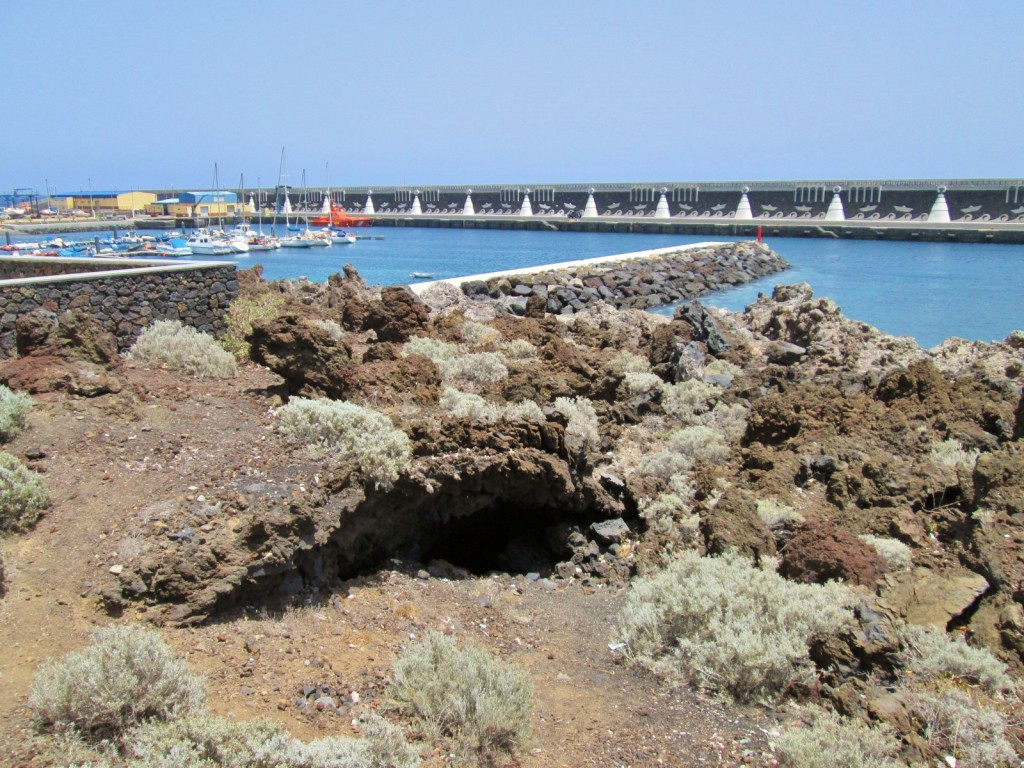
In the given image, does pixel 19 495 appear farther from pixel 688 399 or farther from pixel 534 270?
pixel 534 270

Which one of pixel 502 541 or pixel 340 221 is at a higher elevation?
pixel 340 221

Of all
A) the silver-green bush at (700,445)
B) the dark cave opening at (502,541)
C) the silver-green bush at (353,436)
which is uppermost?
the silver-green bush at (353,436)

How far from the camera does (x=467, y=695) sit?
182 inches

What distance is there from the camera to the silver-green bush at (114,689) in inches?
154

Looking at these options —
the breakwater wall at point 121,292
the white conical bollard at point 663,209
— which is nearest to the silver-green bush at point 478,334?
the breakwater wall at point 121,292

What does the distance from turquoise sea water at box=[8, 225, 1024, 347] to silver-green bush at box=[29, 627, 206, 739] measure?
71.5ft

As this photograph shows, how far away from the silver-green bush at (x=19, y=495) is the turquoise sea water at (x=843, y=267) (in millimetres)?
21351

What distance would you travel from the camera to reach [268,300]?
50.6 ft

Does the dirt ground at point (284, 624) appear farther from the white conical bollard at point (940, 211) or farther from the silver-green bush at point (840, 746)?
the white conical bollard at point (940, 211)

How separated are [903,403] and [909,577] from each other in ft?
18.2

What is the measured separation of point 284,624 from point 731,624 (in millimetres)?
2958

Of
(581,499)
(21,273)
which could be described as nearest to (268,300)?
(21,273)

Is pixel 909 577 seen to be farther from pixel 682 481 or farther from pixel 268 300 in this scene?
pixel 268 300

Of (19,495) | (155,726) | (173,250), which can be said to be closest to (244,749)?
(155,726)
